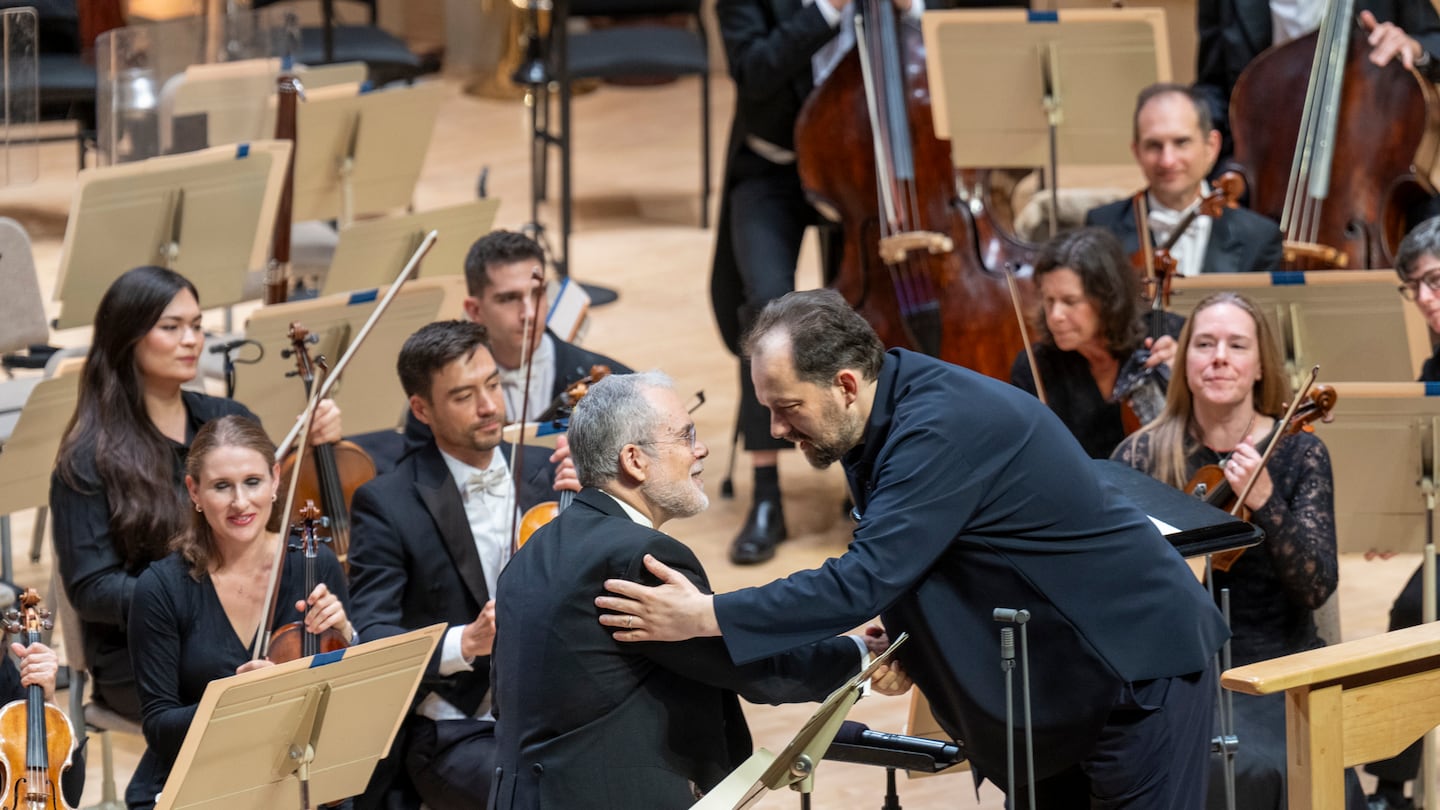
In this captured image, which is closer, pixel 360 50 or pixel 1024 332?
pixel 1024 332

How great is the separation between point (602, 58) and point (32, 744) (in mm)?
4863

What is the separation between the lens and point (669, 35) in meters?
7.62

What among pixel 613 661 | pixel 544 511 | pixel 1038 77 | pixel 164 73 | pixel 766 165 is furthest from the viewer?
pixel 164 73

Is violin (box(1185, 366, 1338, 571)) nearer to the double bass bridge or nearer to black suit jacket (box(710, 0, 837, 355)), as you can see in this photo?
the double bass bridge

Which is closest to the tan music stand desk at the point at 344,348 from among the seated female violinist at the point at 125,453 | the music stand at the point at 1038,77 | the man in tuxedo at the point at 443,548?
the seated female violinist at the point at 125,453

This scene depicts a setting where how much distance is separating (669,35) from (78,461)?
447cm

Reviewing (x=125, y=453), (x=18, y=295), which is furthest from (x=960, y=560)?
(x=18, y=295)

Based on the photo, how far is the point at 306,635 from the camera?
3088 mm

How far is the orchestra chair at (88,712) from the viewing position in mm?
3484

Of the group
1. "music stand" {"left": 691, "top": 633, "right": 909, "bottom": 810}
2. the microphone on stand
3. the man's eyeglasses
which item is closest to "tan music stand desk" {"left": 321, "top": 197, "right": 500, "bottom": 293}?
the man's eyeglasses

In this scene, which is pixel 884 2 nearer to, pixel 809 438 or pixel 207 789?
pixel 809 438

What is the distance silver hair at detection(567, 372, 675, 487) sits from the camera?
252cm

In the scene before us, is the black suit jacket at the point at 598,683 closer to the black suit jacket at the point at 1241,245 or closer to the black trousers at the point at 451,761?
the black trousers at the point at 451,761

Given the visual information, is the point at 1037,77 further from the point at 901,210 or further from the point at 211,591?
the point at 211,591
